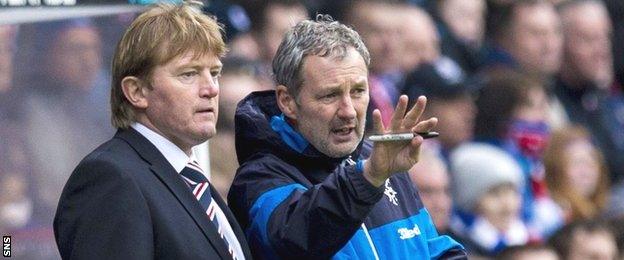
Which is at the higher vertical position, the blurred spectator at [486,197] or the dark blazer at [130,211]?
the dark blazer at [130,211]

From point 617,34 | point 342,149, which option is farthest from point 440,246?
point 617,34

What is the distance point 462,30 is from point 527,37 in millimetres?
507

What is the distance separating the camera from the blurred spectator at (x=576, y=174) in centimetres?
754

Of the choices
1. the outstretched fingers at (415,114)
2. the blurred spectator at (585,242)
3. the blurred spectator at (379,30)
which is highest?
the outstretched fingers at (415,114)

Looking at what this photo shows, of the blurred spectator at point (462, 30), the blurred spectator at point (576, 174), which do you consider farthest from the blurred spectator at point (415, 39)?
the blurred spectator at point (576, 174)

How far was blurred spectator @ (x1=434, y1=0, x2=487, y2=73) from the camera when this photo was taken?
7211 millimetres

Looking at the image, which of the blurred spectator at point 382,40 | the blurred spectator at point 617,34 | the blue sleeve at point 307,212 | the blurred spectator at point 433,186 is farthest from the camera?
the blurred spectator at point 617,34

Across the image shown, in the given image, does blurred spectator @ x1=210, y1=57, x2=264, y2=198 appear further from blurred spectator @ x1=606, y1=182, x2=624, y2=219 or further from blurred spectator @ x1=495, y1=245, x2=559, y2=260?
blurred spectator @ x1=606, y1=182, x2=624, y2=219

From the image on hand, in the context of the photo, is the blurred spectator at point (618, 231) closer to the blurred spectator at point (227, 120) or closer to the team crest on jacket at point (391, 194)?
the blurred spectator at point (227, 120)

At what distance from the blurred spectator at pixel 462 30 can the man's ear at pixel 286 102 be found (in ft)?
12.1

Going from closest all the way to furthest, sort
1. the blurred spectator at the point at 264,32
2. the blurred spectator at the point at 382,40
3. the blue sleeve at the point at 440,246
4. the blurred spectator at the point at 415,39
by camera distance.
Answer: the blue sleeve at the point at 440,246, the blurred spectator at the point at 264,32, the blurred spectator at the point at 382,40, the blurred spectator at the point at 415,39

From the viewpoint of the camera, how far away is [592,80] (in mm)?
7996

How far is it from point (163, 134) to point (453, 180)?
3.91 metres

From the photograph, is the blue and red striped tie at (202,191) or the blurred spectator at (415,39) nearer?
the blue and red striped tie at (202,191)
